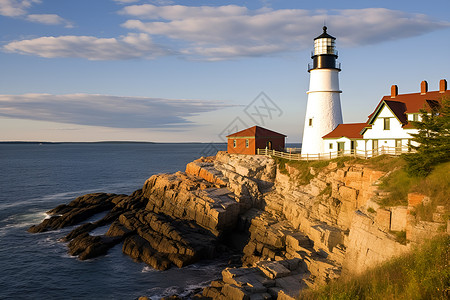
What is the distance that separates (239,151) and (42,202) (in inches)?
1149

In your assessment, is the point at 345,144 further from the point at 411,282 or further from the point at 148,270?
the point at 411,282

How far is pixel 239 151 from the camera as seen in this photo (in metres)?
43.5

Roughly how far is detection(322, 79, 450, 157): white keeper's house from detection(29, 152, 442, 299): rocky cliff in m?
5.18

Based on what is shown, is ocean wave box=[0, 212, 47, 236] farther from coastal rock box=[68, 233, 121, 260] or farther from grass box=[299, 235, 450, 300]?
grass box=[299, 235, 450, 300]

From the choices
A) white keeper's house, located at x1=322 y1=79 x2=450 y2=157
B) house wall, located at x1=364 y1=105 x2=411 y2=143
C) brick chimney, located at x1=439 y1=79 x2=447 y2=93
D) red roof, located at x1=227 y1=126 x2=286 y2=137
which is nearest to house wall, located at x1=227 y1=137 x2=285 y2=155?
red roof, located at x1=227 y1=126 x2=286 y2=137

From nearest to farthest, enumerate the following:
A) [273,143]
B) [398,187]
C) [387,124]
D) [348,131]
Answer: [398,187] < [387,124] < [348,131] < [273,143]

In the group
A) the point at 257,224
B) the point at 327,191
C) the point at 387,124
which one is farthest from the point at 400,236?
the point at 387,124

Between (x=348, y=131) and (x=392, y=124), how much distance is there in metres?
5.11

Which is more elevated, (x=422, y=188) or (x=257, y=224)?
(x=422, y=188)

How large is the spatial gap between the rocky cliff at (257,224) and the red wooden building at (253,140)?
2535 millimetres

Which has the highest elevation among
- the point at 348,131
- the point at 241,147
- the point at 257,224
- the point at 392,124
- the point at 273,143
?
the point at 392,124

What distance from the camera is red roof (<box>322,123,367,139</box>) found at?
33.9 meters

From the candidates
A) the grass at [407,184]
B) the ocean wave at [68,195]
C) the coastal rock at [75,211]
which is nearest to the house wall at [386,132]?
the grass at [407,184]

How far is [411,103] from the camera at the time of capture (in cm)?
3102
